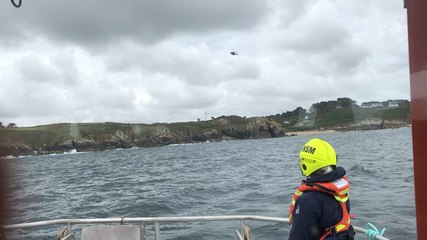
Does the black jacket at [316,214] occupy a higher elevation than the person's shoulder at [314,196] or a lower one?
lower

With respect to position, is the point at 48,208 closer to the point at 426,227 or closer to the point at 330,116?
the point at 426,227

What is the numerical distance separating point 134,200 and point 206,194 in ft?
Result: 12.2

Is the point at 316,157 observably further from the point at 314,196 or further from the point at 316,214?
the point at 316,214

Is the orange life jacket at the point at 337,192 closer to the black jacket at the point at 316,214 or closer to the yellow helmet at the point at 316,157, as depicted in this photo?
the black jacket at the point at 316,214

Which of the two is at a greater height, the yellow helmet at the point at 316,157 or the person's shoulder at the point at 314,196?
the yellow helmet at the point at 316,157

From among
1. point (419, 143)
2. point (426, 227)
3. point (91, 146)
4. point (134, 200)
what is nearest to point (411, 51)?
point (419, 143)

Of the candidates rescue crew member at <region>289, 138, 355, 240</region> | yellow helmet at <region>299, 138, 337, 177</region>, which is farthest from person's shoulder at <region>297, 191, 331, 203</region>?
yellow helmet at <region>299, 138, 337, 177</region>

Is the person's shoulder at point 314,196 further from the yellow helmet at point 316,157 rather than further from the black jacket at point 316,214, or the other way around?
the yellow helmet at point 316,157

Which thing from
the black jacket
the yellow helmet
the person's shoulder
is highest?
the yellow helmet

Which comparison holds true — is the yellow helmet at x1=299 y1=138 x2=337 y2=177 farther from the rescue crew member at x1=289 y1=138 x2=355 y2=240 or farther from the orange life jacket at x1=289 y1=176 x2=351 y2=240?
the orange life jacket at x1=289 y1=176 x2=351 y2=240

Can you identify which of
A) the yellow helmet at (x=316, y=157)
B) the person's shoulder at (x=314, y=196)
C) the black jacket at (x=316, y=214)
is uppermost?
the yellow helmet at (x=316, y=157)

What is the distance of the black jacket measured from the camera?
3.54 meters

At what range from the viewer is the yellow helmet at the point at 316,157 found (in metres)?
3.62

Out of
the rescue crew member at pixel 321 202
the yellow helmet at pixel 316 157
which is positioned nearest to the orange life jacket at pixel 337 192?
the rescue crew member at pixel 321 202
